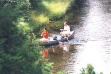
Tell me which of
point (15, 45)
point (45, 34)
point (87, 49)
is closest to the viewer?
point (15, 45)

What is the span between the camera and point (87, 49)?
78.0 ft

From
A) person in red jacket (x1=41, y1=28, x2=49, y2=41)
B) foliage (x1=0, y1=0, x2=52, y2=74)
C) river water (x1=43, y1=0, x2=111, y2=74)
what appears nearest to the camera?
foliage (x1=0, y1=0, x2=52, y2=74)

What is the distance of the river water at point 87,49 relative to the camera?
19984 millimetres

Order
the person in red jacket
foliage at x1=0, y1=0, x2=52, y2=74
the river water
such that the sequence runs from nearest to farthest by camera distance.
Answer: foliage at x1=0, y1=0, x2=52, y2=74, the river water, the person in red jacket

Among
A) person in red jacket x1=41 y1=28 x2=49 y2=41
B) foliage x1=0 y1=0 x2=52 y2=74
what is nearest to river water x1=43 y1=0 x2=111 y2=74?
person in red jacket x1=41 y1=28 x2=49 y2=41

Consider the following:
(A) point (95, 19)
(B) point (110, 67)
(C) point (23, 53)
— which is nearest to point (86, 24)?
(A) point (95, 19)

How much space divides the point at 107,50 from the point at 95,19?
12.2 m

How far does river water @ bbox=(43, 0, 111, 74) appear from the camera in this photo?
20.0 metres

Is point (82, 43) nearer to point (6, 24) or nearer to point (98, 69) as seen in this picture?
point (98, 69)

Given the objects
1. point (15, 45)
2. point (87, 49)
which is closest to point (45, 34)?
point (87, 49)

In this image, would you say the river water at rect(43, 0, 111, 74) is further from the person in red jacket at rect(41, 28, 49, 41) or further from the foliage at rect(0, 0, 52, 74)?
the foliage at rect(0, 0, 52, 74)

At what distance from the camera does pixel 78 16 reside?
36.7 meters

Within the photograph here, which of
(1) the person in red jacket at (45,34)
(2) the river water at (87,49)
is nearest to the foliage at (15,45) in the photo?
(2) the river water at (87,49)

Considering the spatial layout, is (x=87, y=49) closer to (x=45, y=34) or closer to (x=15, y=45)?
(x=45, y=34)
